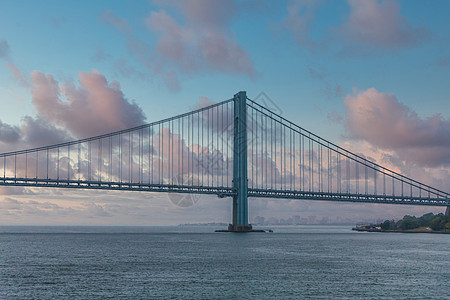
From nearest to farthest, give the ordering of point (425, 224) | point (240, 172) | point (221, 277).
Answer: point (221, 277) → point (240, 172) → point (425, 224)

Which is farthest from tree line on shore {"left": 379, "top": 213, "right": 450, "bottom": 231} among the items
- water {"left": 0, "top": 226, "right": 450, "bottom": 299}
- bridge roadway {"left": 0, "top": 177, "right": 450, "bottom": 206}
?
water {"left": 0, "top": 226, "right": 450, "bottom": 299}

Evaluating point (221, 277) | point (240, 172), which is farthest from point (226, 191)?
point (221, 277)

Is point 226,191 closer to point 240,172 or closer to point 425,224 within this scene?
point 240,172

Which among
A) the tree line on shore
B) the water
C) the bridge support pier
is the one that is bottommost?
the tree line on shore

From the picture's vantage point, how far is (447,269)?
50625 millimetres

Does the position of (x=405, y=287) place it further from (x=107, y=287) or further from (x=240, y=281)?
(x=107, y=287)

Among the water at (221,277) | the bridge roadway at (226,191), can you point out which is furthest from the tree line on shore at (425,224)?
the water at (221,277)

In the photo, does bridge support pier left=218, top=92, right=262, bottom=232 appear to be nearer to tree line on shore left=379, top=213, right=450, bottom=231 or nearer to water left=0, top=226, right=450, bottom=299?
water left=0, top=226, right=450, bottom=299

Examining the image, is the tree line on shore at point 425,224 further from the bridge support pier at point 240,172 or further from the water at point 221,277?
the water at point 221,277

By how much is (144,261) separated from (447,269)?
92.5ft

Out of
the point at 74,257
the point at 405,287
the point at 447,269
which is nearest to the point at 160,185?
the point at 74,257

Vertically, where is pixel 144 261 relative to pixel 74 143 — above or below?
below

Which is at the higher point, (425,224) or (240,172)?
(240,172)

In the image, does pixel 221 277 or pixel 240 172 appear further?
pixel 240 172
